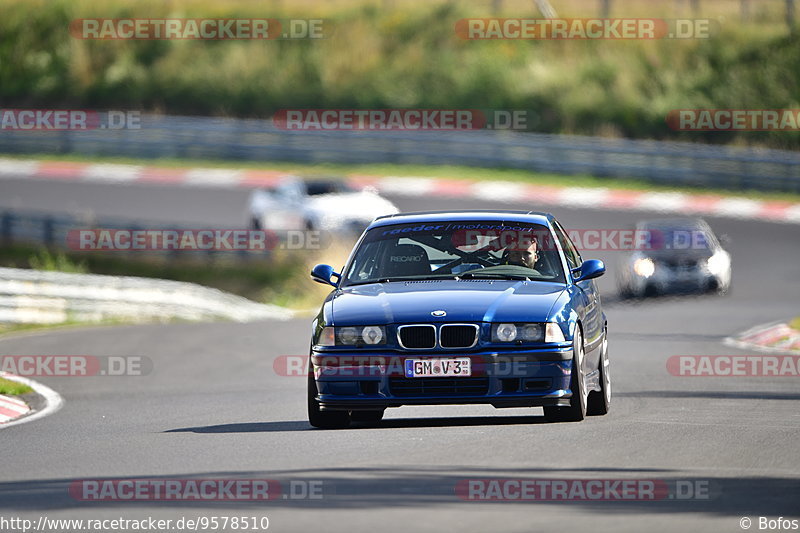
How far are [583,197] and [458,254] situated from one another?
83.6 feet

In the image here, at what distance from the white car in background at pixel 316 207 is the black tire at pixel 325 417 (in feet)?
63.8

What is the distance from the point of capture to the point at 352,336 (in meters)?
10.9

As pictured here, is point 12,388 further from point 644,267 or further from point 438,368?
point 644,267

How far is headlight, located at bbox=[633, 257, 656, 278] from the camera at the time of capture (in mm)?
28188

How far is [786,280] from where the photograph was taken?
30.5 metres

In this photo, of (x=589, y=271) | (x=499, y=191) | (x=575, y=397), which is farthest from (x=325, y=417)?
(x=499, y=191)

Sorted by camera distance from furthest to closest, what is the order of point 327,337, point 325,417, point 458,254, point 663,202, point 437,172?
point 437,172 < point 663,202 < point 458,254 < point 325,417 < point 327,337

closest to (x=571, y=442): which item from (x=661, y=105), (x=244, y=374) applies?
(x=244, y=374)

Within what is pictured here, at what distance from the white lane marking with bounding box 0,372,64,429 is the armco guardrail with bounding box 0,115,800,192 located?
82.4 feet

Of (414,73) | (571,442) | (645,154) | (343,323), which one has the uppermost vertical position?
(414,73)

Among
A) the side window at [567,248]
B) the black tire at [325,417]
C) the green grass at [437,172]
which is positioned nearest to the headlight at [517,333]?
the black tire at [325,417]

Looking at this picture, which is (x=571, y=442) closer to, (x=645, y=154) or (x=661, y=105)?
(x=645, y=154)

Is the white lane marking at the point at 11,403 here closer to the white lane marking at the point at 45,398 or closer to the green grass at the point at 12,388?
the white lane marking at the point at 45,398

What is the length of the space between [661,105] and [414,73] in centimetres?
814
